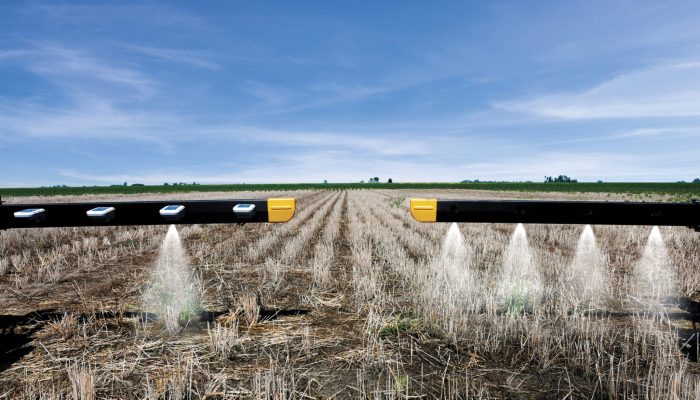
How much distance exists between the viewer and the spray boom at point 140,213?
10.1ft

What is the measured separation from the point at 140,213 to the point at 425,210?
2.40 metres

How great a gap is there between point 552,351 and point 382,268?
3491 millimetres

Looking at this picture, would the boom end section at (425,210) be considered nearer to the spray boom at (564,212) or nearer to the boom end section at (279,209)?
the spray boom at (564,212)

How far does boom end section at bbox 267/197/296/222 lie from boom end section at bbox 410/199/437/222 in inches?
40.9

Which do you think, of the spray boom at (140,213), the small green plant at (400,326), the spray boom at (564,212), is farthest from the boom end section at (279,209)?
the small green plant at (400,326)

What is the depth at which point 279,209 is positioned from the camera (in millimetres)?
3066

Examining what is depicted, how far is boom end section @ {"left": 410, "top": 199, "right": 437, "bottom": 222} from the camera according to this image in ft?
10.7

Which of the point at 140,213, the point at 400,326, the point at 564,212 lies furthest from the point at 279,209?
the point at 564,212

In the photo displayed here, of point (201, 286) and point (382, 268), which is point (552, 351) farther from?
point (201, 286)

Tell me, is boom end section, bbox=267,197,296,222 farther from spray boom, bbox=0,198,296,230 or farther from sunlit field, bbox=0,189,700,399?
sunlit field, bbox=0,189,700,399

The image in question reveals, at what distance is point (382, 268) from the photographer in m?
6.32

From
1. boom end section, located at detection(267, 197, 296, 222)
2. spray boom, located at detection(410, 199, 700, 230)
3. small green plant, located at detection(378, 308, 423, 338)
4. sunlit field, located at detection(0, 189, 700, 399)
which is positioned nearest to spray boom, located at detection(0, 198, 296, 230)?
boom end section, located at detection(267, 197, 296, 222)

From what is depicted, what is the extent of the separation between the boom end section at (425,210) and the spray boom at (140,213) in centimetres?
104

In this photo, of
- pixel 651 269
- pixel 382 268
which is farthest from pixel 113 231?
pixel 651 269
